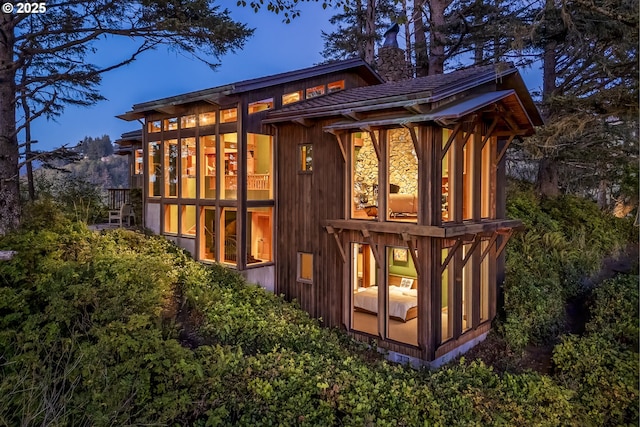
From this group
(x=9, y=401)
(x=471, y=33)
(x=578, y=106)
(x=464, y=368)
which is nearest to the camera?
(x=9, y=401)

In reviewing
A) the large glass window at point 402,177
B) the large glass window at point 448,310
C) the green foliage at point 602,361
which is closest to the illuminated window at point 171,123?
the large glass window at point 402,177

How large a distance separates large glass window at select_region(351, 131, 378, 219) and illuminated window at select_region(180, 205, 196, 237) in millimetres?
4824

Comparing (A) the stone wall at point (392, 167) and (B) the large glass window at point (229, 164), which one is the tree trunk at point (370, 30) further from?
(A) the stone wall at point (392, 167)

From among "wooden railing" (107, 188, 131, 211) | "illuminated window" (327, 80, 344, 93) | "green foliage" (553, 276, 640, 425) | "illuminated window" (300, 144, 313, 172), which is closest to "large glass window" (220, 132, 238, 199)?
"illuminated window" (300, 144, 313, 172)

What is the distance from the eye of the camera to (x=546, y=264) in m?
10.4

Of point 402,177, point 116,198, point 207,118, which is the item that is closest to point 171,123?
point 207,118

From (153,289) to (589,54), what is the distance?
31.1ft

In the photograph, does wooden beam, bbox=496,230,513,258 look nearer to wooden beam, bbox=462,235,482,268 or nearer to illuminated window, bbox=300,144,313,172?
wooden beam, bbox=462,235,482,268

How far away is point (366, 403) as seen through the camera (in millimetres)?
5445

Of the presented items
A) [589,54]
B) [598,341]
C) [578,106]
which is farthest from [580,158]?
[598,341]

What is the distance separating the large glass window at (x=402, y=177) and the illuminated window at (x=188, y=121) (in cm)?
563

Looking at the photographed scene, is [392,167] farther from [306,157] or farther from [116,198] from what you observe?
[116,198]

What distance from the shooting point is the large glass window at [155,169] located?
37.8 ft

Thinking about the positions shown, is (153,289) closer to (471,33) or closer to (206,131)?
(206,131)
